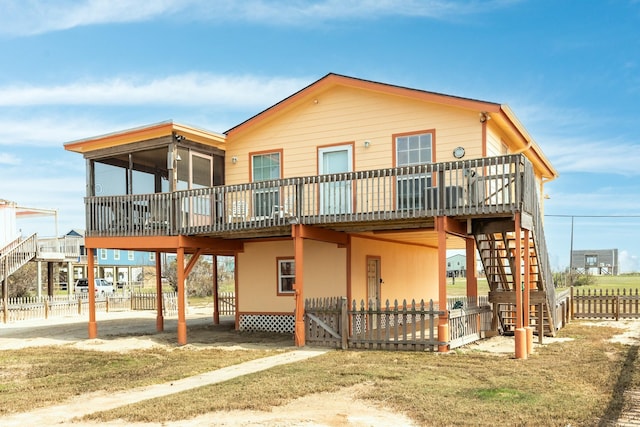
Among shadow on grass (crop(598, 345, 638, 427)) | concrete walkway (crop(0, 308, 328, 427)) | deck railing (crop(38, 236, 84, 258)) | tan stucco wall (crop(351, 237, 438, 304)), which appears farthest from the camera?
deck railing (crop(38, 236, 84, 258))

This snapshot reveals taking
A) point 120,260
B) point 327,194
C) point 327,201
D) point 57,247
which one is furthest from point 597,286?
point 120,260

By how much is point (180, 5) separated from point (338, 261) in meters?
8.66

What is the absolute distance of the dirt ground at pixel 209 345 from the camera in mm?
7914

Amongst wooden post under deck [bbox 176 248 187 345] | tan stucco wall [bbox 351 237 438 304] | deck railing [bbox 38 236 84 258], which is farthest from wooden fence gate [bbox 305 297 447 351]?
deck railing [bbox 38 236 84 258]

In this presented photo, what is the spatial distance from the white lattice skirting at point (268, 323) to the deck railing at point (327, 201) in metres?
3.62

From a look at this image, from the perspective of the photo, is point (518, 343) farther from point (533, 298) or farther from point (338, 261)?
point (338, 261)

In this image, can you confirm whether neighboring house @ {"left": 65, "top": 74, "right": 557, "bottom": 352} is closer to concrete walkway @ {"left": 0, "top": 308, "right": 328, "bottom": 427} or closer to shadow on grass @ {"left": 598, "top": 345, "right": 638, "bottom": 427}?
concrete walkway @ {"left": 0, "top": 308, "right": 328, "bottom": 427}

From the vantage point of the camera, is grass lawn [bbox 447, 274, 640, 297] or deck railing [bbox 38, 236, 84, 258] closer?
deck railing [bbox 38, 236, 84, 258]

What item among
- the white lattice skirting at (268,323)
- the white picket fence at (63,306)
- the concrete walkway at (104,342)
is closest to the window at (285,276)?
the white lattice skirting at (268,323)

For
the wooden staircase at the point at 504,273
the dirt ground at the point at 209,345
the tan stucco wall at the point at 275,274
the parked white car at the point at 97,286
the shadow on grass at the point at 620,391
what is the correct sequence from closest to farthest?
the shadow on grass at the point at 620,391 < the dirt ground at the point at 209,345 < the wooden staircase at the point at 504,273 < the tan stucco wall at the point at 275,274 < the parked white car at the point at 97,286

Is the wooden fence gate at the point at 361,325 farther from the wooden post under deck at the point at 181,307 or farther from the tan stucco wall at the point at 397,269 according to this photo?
the wooden post under deck at the point at 181,307

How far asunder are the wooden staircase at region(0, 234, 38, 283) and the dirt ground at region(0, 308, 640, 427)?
17.8ft

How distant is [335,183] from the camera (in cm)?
1650

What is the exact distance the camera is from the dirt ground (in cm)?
791
